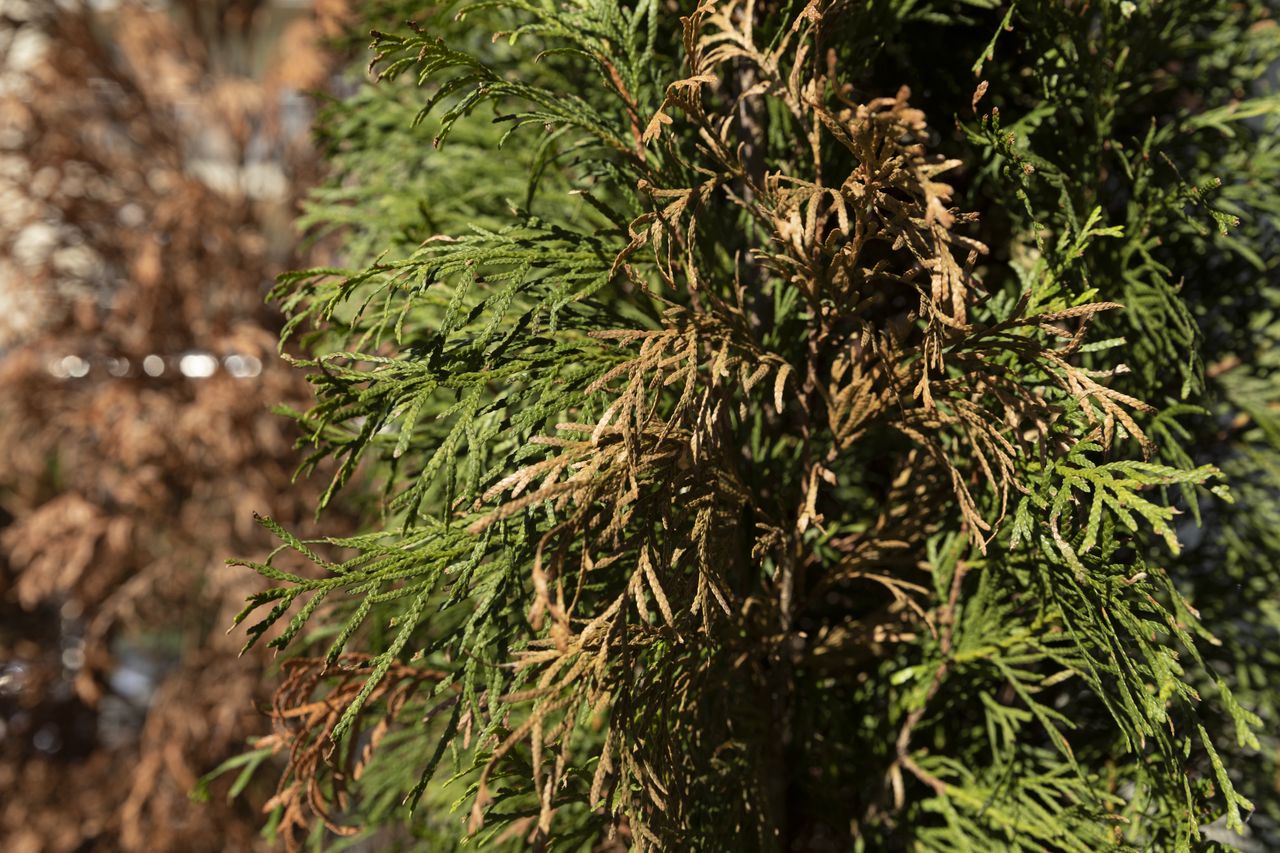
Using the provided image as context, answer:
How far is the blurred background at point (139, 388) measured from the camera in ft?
14.7

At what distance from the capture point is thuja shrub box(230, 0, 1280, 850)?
1.55m

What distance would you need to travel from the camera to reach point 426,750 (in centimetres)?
243

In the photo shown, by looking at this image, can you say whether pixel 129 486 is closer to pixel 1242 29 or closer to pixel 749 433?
pixel 749 433

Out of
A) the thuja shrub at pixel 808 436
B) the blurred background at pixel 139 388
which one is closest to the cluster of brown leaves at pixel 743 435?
the thuja shrub at pixel 808 436

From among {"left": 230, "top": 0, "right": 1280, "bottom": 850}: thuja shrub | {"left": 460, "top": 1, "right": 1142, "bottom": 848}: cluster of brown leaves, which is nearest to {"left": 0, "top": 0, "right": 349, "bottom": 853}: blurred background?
{"left": 230, "top": 0, "right": 1280, "bottom": 850}: thuja shrub

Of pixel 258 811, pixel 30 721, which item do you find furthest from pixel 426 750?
pixel 30 721

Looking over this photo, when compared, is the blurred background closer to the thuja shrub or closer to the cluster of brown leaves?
the thuja shrub

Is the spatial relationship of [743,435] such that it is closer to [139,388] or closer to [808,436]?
[808,436]

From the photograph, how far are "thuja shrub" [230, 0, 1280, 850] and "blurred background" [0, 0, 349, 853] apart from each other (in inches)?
91.6

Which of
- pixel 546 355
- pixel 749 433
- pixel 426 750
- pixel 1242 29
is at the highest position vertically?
pixel 1242 29

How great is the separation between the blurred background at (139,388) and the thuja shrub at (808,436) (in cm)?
233

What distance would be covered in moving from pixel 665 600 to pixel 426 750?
126cm

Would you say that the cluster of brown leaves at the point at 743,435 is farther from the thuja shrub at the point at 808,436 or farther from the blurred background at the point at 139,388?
the blurred background at the point at 139,388

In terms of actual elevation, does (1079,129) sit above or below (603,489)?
above
